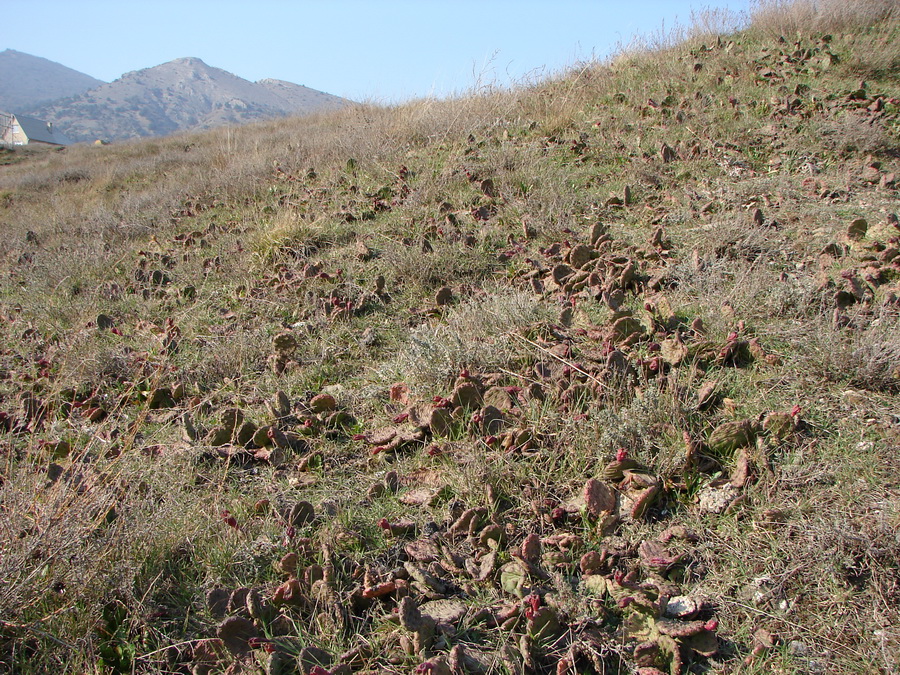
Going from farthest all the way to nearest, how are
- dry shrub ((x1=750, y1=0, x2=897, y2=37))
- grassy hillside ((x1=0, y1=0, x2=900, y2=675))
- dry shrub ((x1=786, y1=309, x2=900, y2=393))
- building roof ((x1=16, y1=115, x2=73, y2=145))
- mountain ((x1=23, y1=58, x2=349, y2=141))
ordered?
mountain ((x1=23, y1=58, x2=349, y2=141)) < building roof ((x1=16, y1=115, x2=73, y2=145)) < dry shrub ((x1=750, y1=0, x2=897, y2=37)) < dry shrub ((x1=786, y1=309, x2=900, y2=393)) < grassy hillside ((x1=0, y1=0, x2=900, y2=675))

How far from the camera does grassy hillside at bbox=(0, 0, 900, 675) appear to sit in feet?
5.30

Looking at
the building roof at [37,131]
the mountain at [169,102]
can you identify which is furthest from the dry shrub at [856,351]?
the mountain at [169,102]

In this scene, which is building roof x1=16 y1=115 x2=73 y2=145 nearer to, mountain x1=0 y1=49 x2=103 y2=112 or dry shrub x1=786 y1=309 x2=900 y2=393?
dry shrub x1=786 y1=309 x2=900 y2=393

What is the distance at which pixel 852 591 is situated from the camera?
4.99ft

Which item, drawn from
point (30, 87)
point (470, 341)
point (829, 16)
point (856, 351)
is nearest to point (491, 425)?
point (470, 341)

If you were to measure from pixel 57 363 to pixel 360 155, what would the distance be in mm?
3983

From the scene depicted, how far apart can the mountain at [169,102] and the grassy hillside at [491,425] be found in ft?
349

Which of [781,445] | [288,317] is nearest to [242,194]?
[288,317]

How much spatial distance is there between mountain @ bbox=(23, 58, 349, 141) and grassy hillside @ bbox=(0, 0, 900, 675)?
106437 millimetres

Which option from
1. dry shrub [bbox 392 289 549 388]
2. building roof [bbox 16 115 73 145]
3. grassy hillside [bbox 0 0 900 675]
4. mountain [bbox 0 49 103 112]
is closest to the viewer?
grassy hillside [bbox 0 0 900 675]

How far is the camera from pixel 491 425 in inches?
93.6

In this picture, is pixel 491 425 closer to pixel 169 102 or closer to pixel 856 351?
pixel 856 351

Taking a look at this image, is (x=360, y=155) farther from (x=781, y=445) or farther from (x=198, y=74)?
(x=198, y=74)

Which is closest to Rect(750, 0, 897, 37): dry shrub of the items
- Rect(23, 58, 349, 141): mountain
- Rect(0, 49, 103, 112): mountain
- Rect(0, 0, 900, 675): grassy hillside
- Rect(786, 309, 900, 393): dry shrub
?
Rect(0, 0, 900, 675): grassy hillside
